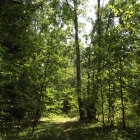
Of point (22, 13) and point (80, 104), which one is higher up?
point (22, 13)

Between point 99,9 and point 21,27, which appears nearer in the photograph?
point 21,27

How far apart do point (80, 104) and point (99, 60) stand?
6.11m

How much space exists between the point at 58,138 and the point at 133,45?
6.18 metres

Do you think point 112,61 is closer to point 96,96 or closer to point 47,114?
point 96,96

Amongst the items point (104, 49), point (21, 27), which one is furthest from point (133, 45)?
point (21, 27)

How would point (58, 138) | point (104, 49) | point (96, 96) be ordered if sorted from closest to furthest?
1. point (58, 138)
2. point (104, 49)
3. point (96, 96)

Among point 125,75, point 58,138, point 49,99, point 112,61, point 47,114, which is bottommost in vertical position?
point 58,138

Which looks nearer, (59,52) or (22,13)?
(22,13)

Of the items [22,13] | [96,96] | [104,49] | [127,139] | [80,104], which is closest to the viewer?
[22,13]

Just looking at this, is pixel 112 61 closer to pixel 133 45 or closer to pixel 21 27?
pixel 133 45

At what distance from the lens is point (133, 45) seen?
7.53 metres

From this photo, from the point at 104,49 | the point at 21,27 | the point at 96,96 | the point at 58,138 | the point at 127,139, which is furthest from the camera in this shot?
the point at 96,96

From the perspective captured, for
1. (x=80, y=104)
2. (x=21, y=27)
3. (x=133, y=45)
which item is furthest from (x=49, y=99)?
(x=80, y=104)

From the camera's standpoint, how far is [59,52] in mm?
8398
